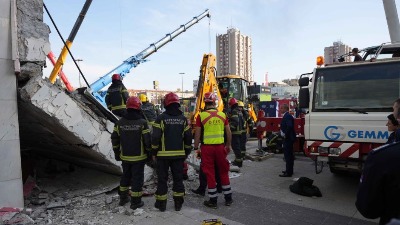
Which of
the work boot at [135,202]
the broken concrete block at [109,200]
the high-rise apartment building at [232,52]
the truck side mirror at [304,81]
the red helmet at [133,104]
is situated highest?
the high-rise apartment building at [232,52]

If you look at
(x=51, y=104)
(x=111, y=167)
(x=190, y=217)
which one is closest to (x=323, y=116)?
(x=190, y=217)

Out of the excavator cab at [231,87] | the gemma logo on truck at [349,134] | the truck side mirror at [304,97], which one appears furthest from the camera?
the excavator cab at [231,87]

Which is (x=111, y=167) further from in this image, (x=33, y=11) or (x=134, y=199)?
(x=33, y=11)

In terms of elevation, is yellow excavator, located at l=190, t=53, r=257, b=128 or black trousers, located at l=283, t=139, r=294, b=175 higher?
→ yellow excavator, located at l=190, t=53, r=257, b=128

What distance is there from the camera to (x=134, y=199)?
4867 mm

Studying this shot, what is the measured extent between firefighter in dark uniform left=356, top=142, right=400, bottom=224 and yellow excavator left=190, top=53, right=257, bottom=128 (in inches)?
301

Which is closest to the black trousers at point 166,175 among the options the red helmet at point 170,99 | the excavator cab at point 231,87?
the red helmet at point 170,99

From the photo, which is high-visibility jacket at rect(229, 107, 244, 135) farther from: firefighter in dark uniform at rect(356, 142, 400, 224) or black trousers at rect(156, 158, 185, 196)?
firefighter in dark uniform at rect(356, 142, 400, 224)

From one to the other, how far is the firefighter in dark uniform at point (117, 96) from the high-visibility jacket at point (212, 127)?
2428 mm

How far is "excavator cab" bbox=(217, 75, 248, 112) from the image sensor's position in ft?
40.1

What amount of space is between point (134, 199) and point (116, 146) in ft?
2.97

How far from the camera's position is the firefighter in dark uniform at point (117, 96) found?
22.4 feet

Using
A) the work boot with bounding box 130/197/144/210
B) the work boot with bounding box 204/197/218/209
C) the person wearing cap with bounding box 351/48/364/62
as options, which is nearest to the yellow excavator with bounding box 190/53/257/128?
the person wearing cap with bounding box 351/48/364/62

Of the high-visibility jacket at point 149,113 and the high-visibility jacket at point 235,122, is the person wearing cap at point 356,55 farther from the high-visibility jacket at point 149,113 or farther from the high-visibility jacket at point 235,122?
the high-visibility jacket at point 149,113
